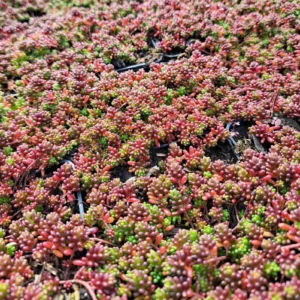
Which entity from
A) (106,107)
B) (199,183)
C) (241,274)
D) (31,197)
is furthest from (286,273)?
(106,107)

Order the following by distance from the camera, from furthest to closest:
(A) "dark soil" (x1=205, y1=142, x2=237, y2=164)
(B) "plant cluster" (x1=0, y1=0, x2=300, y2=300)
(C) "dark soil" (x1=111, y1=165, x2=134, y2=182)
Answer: (A) "dark soil" (x1=205, y1=142, x2=237, y2=164), (C) "dark soil" (x1=111, y1=165, x2=134, y2=182), (B) "plant cluster" (x1=0, y1=0, x2=300, y2=300)

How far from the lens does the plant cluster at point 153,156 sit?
2318 mm

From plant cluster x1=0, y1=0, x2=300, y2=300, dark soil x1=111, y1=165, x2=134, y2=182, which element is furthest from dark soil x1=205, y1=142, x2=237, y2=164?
dark soil x1=111, y1=165, x2=134, y2=182

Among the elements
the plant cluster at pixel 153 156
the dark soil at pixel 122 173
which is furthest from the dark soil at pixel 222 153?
the dark soil at pixel 122 173

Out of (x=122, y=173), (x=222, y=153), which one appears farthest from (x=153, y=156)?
(x=222, y=153)

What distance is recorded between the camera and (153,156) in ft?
11.0

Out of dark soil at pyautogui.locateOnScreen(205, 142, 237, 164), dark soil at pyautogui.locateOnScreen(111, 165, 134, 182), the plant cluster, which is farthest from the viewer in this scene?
dark soil at pyautogui.locateOnScreen(205, 142, 237, 164)

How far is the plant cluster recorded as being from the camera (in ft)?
7.61

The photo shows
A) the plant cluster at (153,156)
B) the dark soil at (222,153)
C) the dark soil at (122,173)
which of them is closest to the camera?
the plant cluster at (153,156)

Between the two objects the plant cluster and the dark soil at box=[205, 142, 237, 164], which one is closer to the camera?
the plant cluster

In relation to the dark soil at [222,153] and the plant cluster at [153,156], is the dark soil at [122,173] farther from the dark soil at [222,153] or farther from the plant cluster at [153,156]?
the dark soil at [222,153]

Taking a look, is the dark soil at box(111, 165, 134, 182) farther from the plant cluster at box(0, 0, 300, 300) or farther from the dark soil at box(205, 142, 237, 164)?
the dark soil at box(205, 142, 237, 164)

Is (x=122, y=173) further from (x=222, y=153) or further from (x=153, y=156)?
(x=222, y=153)

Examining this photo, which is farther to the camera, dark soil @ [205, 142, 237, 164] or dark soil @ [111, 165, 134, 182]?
dark soil @ [205, 142, 237, 164]
